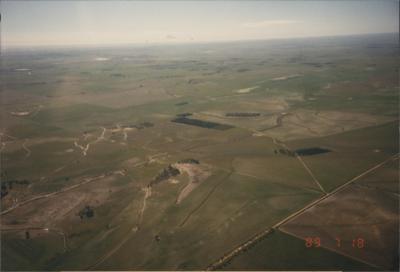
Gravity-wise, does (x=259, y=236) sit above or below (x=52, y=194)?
above

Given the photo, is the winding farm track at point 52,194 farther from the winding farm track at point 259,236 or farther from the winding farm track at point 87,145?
the winding farm track at point 259,236

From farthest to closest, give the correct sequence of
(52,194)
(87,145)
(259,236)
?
(87,145), (52,194), (259,236)

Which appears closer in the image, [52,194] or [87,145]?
[52,194]

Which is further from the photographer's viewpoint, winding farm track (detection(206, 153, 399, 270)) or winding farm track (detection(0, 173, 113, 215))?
winding farm track (detection(0, 173, 113, 215))

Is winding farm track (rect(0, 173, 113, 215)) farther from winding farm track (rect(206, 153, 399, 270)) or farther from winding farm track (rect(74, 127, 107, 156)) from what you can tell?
winding farm track (rect(206, 153, 399, 270))

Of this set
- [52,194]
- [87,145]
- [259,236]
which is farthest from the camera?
[87,145]

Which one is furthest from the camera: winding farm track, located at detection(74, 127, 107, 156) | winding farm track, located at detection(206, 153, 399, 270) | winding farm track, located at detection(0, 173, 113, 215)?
winding farm track, located at detection(74, 127, 107, 156)

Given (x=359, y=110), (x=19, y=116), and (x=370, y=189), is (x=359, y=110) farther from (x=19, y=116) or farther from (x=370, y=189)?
(x=19, y=116)

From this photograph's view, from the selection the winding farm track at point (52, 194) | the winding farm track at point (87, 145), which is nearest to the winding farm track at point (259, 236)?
the winding farm track at point (52, 194)

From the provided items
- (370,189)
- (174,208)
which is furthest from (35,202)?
(370,189)

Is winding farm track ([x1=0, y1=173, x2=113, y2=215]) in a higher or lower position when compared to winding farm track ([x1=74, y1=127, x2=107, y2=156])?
lower

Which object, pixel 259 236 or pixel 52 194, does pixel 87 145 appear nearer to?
pixel 52 194

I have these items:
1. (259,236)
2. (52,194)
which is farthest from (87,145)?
(259,236)

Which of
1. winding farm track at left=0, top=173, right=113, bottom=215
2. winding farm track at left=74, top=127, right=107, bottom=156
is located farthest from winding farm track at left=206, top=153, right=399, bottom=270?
winding farm track at left=74, top=127, right=107, bottom=156
